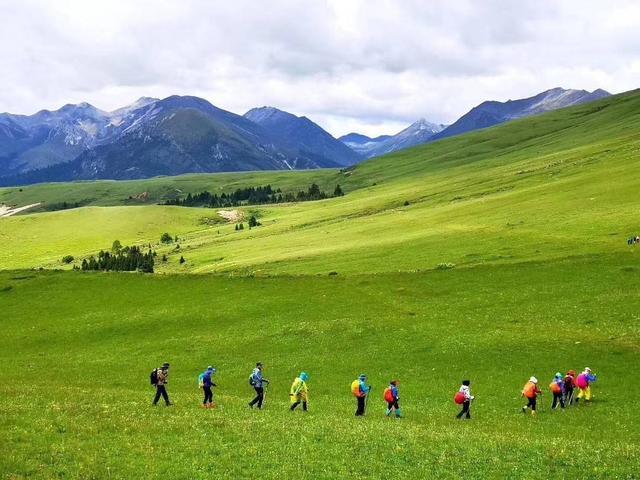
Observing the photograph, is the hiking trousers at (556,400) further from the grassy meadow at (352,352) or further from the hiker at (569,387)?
the hiker at (569,387)

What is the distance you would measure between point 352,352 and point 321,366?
4.11 meters

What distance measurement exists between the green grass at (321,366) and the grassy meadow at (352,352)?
187 mm

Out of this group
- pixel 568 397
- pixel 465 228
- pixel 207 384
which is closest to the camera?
pixel 207 384

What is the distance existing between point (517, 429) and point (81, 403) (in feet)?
80.1

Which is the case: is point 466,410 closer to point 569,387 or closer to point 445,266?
point 569,387

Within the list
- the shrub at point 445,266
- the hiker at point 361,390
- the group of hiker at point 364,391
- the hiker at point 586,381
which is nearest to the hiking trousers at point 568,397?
the group of hiker at point 364,391

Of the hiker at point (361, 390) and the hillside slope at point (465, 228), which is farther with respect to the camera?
the hillside slope at point (465, 228)

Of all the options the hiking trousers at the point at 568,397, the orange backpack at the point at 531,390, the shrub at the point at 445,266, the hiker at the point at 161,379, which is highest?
the shrub at the point at 445,266

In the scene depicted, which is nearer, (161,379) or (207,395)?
(161,379)

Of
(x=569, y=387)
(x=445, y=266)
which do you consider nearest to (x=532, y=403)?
(x=569, y=387)

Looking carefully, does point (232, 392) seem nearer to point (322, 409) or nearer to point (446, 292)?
point (322, 409)

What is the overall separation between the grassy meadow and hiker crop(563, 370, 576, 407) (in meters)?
1.68

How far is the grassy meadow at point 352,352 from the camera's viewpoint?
25109 millimetres

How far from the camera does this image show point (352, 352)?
5444cm
